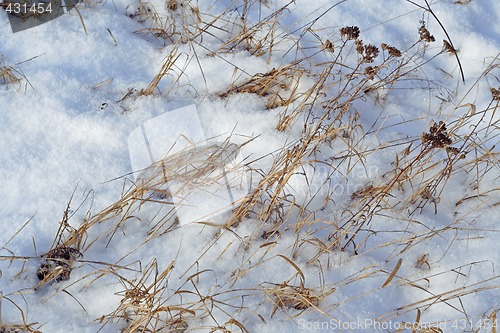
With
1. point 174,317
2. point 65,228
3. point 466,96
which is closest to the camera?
point 174,317

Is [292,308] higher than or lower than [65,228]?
lower

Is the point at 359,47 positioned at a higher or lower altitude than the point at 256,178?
higher

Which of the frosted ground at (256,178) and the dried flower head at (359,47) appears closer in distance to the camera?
the frosted ground at (256,178)

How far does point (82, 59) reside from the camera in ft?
8.79

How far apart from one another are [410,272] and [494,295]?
0.97 feet

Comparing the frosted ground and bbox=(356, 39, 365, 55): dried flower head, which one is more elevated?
bbox=(356, 39, 365, 55): dried flower head

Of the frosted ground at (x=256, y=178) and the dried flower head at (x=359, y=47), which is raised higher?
the dried flower head at (x=359, y=47)

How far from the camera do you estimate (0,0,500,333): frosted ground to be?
2.01 m

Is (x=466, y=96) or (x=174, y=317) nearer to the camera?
(x=174, y=317)

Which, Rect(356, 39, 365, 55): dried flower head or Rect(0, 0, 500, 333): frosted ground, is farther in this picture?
Rect(356, 39, 365, 55): dried flower head

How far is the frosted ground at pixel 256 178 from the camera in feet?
6.61

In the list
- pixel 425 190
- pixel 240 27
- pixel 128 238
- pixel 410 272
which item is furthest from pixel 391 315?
pixel 240 27

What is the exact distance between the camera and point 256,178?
2.38 meters

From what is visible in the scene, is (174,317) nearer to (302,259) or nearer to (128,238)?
(128,238)
